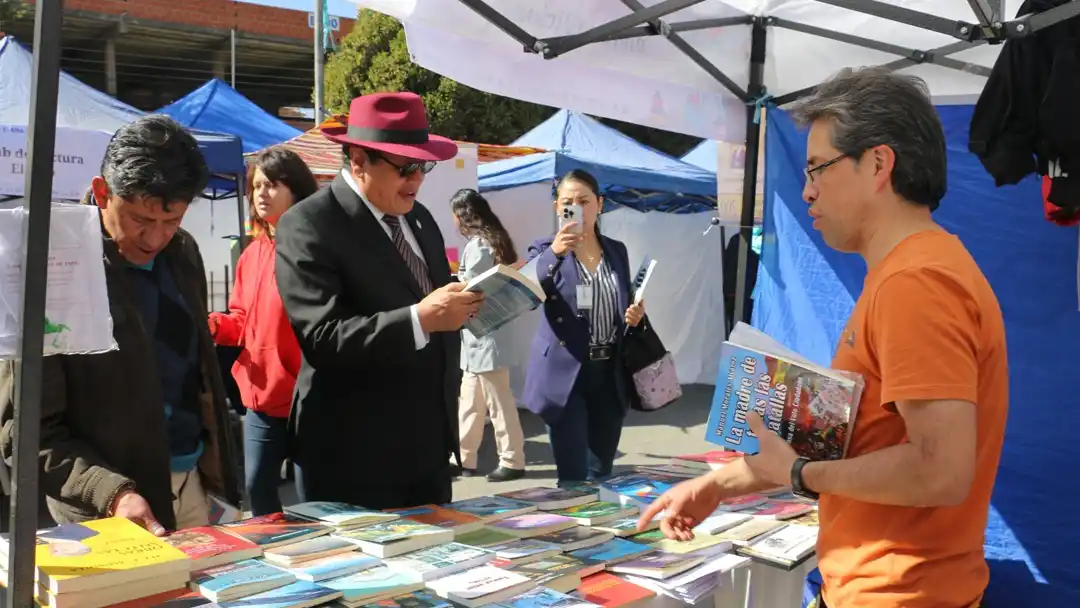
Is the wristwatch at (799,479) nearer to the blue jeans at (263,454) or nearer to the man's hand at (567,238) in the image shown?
the blue jeans at (263,454)

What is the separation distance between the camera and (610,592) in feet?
6.15

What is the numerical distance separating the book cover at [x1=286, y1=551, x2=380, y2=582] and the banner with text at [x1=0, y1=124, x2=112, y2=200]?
4.30 metres

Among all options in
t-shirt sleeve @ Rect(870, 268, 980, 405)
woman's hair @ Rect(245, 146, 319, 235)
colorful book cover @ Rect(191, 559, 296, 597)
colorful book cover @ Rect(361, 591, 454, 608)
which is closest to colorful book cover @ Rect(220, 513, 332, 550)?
colorful book cover @ Rect(191, 559, 296, 597)

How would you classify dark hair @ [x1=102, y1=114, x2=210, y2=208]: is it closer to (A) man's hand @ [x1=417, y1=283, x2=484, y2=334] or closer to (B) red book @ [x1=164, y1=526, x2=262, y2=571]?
(A) man's hand @ [x1=417, y1=283, x2=484, y2=334]

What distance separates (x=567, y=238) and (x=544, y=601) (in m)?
2.44

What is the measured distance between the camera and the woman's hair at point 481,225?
18.2 feet

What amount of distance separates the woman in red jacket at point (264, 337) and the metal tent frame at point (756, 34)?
115 cm

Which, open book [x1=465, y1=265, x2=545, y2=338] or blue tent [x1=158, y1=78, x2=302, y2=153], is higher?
blue tent [x1=158, y1=78, x2=302, y2=153]

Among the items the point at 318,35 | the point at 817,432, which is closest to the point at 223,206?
the point at 318,35

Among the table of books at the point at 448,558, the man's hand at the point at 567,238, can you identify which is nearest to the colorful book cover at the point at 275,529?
the table of books at the point at 448,558

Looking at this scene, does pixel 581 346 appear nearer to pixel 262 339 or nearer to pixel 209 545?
pixel 262 339

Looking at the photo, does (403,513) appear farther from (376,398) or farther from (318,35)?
(318,35)

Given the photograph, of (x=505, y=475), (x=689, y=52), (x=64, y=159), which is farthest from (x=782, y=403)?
(x=64, y=159)

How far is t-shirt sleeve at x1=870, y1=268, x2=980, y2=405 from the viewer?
1.22m
